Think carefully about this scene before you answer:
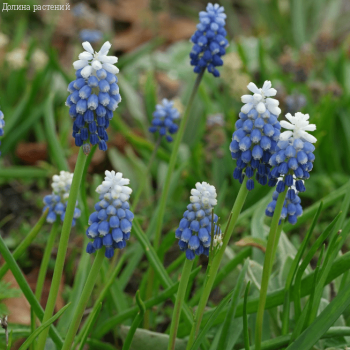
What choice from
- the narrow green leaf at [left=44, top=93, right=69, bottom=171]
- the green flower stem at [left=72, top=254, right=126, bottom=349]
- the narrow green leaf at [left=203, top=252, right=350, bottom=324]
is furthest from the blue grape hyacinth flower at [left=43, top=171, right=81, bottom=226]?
the narrow green leaf at [left=44, top=93, right=69, bottom=171]

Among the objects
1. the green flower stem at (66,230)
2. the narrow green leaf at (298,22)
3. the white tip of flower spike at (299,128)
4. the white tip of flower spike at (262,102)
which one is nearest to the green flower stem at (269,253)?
the white tip of flower spike at (299,128)

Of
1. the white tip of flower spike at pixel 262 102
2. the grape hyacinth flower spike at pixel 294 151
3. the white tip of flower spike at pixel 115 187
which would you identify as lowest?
the white tip of flower spike at pixel 115 187

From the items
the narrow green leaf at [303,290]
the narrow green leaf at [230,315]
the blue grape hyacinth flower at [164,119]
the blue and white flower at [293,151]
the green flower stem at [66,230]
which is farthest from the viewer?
the blue grape hyacinth flower at [164,119]

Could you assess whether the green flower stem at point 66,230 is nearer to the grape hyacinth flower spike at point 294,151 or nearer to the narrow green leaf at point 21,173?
the grape hyacinth flower spike at point 294,151

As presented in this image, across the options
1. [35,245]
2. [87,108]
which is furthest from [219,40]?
[35,245]

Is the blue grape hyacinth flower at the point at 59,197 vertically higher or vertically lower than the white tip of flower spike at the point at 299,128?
lower
